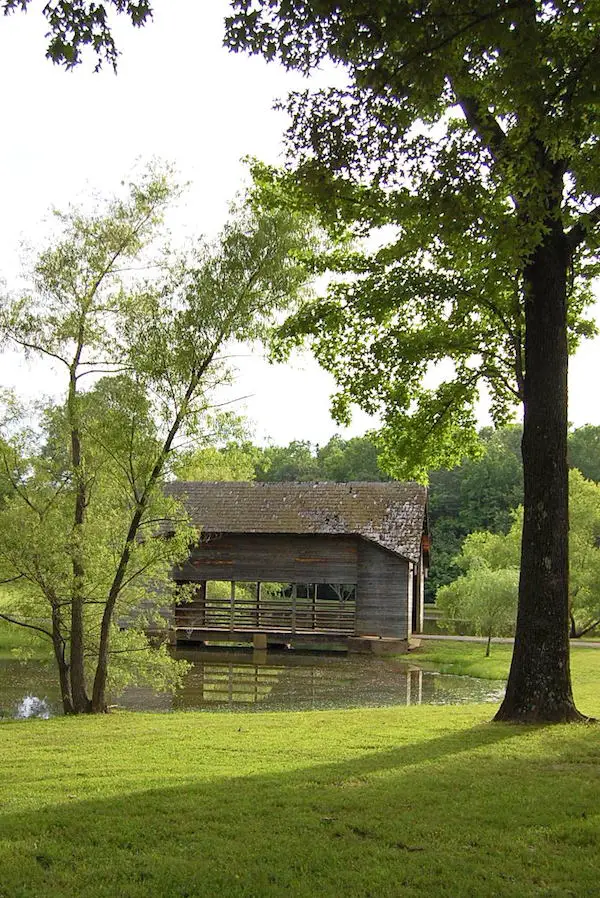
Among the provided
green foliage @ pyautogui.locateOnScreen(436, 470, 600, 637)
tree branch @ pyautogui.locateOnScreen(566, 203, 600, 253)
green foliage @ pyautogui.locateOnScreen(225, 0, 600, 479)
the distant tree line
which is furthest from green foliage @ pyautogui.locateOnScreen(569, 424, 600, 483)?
tree branch @ pyautogui.locateOnScreen(566, 203, 600, 253)

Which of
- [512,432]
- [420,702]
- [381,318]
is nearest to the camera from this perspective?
[381,318]

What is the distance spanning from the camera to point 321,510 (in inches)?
1331

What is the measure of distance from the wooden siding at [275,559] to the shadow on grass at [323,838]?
25534mm

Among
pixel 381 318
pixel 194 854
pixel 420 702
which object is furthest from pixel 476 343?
pixel 194 854

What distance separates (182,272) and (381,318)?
3719 millimetres

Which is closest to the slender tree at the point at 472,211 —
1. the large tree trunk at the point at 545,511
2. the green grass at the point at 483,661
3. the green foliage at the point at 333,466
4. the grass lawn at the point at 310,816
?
the large tree trunk at the point at 545,511

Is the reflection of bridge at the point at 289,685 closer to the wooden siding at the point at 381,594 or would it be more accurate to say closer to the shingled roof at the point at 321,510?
the wooden siding at the point at 381,594

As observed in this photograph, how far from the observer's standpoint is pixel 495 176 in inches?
369

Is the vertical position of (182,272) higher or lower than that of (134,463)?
higher

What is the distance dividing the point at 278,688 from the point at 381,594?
39.0 ft

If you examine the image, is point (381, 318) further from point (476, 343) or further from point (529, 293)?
point (529, 293)

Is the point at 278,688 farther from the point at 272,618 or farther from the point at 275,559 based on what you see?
the point at 272,618

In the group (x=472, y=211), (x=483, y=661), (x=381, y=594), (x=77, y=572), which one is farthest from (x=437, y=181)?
(x=381, y=594)

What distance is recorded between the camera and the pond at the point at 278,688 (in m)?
18.0
